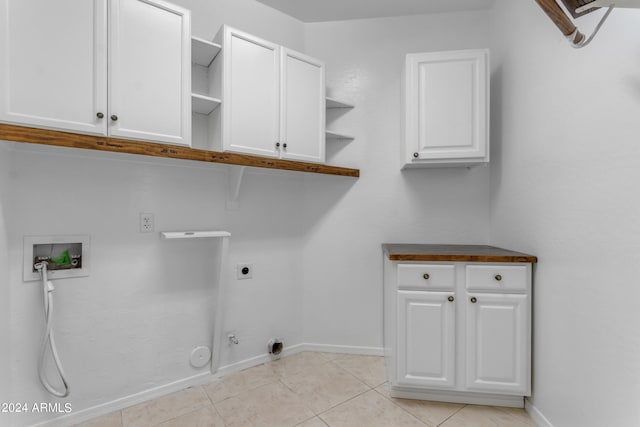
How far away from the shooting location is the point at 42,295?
139cm

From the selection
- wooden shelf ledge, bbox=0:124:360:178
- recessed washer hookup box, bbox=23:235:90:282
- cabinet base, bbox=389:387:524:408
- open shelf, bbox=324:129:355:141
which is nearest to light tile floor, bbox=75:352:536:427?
cabinet base, bbox=389:387:524:408

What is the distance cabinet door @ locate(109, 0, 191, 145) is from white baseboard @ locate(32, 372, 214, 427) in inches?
56.2

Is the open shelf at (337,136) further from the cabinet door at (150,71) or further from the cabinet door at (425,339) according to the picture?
the cabinet door at (425,339)

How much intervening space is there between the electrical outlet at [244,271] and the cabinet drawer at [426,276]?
1.05 m

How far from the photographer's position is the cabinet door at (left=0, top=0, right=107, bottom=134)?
1.11 metres

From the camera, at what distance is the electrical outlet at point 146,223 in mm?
1648

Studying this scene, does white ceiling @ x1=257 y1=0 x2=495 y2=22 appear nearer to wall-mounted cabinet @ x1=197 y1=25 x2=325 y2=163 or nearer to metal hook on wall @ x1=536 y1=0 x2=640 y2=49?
wall-mounted cabinet @ x1=197 y1=25 x2=325 y2=163

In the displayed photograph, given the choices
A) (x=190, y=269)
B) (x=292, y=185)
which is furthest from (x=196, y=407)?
(x=292, y=185)

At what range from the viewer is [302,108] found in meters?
1.95

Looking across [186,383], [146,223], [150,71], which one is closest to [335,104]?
[150,71]

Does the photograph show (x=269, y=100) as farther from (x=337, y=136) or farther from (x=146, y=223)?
(x=146, y=223)

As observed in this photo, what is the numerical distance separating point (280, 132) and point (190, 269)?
104 centimetres

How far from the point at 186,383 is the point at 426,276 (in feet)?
5.28

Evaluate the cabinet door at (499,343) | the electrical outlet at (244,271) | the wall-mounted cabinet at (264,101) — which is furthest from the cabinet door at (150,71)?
the cabinet door at (499,343)
